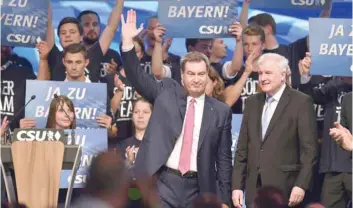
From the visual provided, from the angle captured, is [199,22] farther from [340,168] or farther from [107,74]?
[340,168]

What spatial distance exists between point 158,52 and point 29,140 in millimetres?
2010

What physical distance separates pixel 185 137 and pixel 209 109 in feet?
0.89

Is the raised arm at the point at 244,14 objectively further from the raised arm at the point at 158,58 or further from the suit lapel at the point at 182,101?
the suit lapel at the point at 182,101

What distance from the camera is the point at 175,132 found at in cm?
805

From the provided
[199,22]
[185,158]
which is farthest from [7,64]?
[185,158]

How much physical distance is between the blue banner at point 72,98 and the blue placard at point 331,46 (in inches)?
69.2

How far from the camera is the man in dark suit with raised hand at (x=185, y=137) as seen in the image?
26.2ft

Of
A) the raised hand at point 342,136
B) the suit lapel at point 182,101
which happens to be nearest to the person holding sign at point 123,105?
the suit lapel at point 182,101

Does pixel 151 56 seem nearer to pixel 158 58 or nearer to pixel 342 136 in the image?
pixel 158 58

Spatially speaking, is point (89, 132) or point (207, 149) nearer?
point (207, 149)

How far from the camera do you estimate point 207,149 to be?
8.05 metres

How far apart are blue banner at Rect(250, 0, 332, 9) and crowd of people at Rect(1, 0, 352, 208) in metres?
0.07

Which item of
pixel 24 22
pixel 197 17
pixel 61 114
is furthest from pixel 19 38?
pixel 197 17

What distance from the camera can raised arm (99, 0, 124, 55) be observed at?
9969 millimetres
